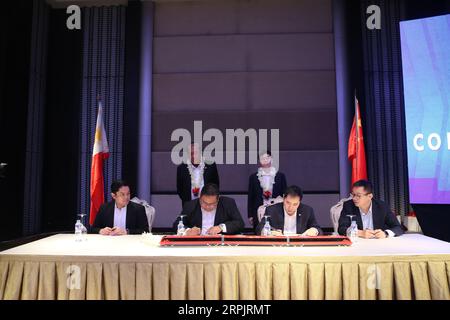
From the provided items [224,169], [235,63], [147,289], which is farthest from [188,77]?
[147,289]

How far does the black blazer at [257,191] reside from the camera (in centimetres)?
441

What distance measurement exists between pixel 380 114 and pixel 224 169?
2.24 meters

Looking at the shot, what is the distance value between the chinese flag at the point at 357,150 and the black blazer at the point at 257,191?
1.09m

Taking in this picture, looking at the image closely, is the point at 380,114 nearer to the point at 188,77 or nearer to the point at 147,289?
the point at 188,77

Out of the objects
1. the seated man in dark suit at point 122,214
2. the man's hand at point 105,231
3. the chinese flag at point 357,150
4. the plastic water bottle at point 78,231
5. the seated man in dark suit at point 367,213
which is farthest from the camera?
the chinese flag at point 357,150

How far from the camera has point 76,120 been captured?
227 inches

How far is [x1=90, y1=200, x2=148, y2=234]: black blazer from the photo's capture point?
129 inches

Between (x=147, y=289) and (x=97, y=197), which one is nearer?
(x=147, y=289)

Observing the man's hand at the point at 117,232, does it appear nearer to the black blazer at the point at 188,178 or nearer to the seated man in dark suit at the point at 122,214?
the seated man in dark suit at the point at 122,214

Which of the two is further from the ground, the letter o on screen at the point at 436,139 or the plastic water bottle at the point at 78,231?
the letter o on screen at the point at 436,139

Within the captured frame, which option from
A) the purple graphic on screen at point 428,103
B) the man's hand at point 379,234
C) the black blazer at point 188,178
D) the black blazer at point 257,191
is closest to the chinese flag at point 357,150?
the purple graphic on screen at point 428,103

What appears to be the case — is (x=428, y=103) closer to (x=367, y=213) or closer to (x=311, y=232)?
(x=367, y=213)

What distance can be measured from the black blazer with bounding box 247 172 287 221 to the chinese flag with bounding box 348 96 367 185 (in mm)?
1094

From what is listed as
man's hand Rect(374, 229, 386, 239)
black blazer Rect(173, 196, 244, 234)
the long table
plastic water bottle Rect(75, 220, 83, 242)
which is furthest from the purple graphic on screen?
plastic water bottle Rect(75, 220, 83, 242)
